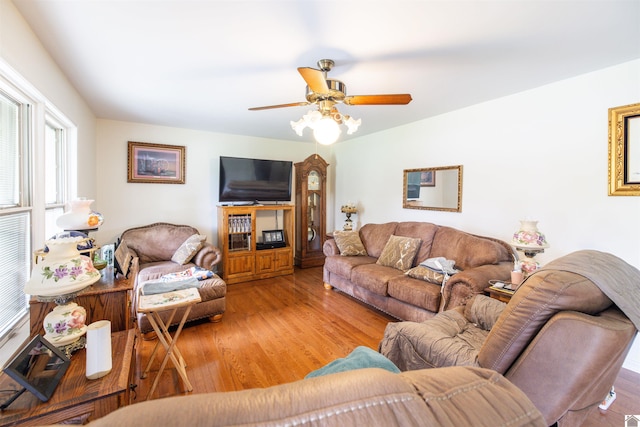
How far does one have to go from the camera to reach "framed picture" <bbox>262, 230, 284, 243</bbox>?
488cm

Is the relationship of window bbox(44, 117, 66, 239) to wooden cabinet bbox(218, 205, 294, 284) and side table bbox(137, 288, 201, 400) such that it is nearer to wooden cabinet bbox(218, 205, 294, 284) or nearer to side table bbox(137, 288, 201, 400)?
side table bbox(137, 288, 201, 400)

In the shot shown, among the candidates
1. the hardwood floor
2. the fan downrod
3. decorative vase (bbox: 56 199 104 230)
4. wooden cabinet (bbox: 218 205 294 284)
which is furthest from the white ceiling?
the hardwood floor

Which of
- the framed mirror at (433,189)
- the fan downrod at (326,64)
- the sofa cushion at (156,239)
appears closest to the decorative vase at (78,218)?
the fan downrod at (326,64)

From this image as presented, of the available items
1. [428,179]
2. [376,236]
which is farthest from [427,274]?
[428,179]

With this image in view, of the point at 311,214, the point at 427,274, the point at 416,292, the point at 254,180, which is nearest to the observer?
the point at 416,292

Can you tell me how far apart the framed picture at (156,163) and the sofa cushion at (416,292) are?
12.0ft

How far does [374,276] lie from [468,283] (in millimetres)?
1073

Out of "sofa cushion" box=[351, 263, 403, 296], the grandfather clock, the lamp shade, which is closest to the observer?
the lamp shade

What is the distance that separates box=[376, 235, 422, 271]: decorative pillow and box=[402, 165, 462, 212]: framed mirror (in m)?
0.63

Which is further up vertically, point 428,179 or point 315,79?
point 315,79

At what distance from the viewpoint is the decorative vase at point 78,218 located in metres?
1.54

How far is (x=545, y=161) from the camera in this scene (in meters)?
2.65

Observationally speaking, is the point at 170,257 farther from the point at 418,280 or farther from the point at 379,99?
the point at 379,99

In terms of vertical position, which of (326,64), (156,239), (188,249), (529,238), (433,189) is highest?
(326,64)
